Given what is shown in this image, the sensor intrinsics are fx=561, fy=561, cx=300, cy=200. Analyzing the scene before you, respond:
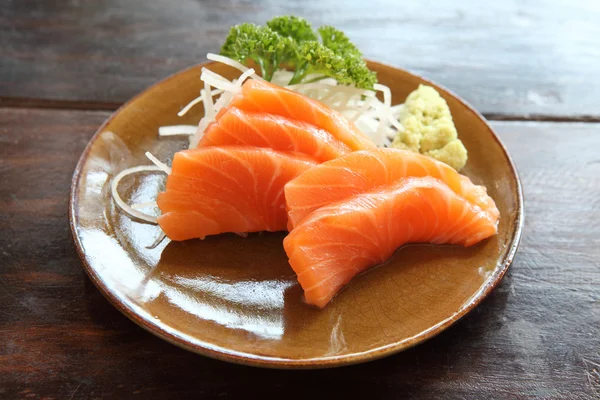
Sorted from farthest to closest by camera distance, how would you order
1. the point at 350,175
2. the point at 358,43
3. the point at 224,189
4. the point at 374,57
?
the point at 358,43, the point at 374,57, the point at 224,189, the point at 350,175

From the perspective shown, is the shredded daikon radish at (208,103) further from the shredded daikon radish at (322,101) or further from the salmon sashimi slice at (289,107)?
the salmon sashimi slice at (289,107)

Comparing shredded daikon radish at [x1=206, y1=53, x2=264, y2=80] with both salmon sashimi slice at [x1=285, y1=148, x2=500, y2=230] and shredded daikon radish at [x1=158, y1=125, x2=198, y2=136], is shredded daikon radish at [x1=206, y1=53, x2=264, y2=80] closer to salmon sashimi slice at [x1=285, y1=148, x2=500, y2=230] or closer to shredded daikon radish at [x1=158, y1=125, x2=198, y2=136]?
shredded daikon radish at [x1=158, y1=125, x2=198, y2=136]

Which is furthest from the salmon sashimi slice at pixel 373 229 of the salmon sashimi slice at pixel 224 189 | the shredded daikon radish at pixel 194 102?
the shredded daikon radish at pixel 194 102

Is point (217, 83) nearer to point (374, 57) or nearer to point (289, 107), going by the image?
point (289, 107)

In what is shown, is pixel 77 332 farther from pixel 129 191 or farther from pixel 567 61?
pixel 567 61

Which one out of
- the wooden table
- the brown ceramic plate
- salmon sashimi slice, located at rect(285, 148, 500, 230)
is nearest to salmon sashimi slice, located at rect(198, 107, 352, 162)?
salmon sashimi slice, located at rect(285, 148, 500, 230)

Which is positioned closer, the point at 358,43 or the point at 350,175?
the point at 350,175

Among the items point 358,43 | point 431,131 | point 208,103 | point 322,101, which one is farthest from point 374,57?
point 208,103
